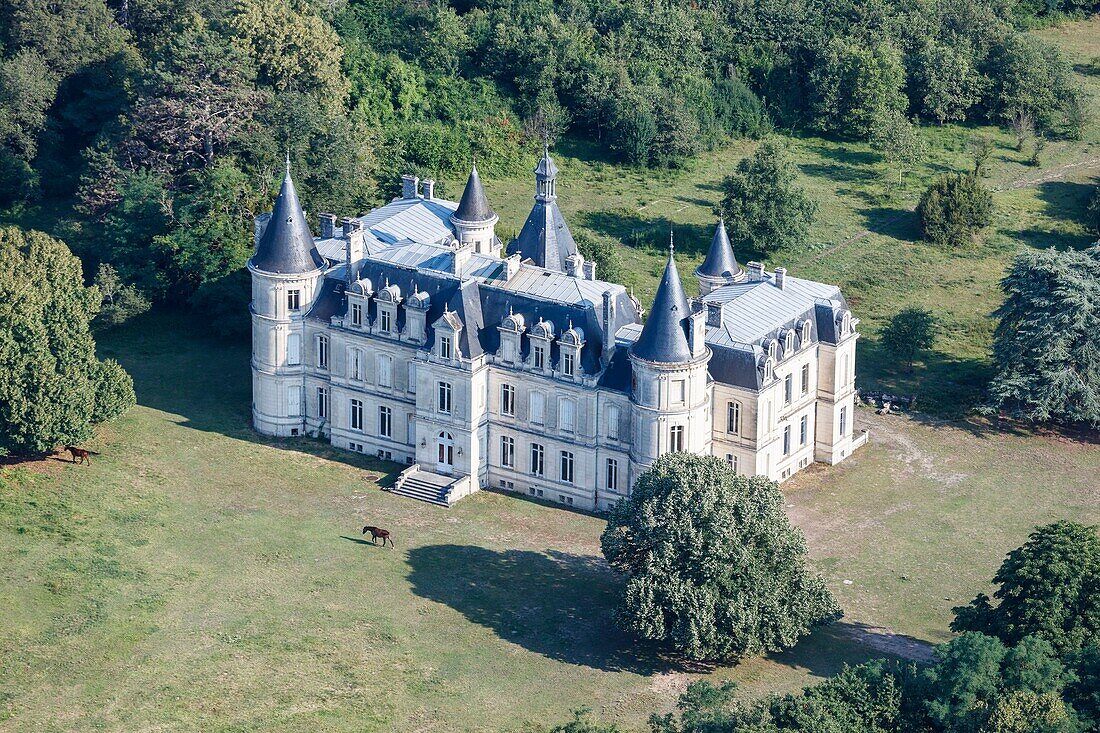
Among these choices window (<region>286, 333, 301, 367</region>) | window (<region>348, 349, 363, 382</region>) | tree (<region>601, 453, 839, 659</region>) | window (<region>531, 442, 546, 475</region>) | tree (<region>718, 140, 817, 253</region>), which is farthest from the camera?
tree (<region>718, 140, 817, 253</region>)

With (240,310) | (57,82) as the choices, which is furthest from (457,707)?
(57,82)

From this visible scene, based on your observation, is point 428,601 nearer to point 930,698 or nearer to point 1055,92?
point 930,698

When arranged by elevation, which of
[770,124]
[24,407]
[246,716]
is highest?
[770,124]

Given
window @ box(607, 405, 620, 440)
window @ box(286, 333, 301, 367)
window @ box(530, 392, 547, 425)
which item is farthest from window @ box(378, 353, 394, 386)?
window @ box(607, 405, 620, 440)

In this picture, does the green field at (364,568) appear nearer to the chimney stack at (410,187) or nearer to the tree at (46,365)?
the tree at (46,365)

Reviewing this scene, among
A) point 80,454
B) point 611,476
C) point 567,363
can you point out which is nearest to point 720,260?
point 567,363

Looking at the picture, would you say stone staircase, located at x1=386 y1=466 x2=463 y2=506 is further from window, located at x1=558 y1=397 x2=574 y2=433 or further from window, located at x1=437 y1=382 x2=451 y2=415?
window, located at x1=558 y1=397 x2=574 y2=433

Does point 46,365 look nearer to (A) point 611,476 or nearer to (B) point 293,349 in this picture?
(B) point 293,349
